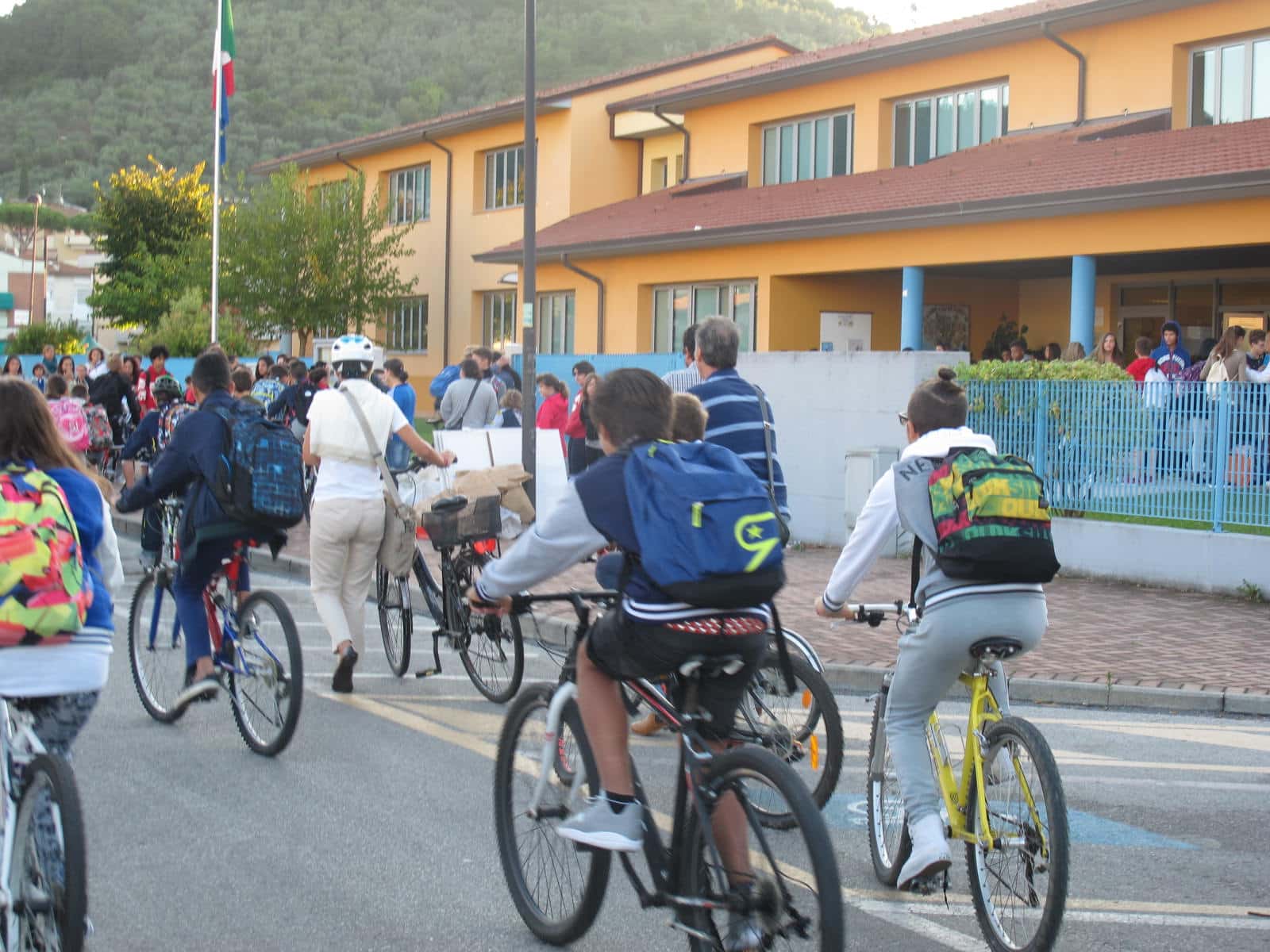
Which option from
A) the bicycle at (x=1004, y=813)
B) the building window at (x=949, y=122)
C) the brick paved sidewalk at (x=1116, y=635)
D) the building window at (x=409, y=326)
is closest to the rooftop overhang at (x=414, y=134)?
the building window at (x=409, y=326)

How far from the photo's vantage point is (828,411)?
1606 centimetres

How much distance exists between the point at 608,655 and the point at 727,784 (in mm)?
559

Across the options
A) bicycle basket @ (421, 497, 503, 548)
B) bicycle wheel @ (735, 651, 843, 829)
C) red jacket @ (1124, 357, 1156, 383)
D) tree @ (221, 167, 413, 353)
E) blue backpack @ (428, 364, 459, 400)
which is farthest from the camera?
tree @ (221, 167, 413, 353)

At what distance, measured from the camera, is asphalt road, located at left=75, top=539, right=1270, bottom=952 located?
4734mm


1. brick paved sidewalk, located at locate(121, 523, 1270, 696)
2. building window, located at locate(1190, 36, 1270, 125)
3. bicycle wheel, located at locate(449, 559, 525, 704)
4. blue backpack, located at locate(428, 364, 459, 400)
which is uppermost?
building window, located at locate(1190, 36, 1270, 125)

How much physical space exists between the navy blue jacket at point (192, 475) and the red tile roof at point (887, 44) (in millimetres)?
19490

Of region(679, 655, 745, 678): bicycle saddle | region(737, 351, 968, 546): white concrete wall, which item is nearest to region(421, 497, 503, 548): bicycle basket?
region(679, 655, 745, 678): bicycle saddle

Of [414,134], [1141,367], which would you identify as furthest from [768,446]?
[414,134]

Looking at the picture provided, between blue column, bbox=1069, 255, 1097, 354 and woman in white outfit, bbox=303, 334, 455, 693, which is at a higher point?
blue column, bbox=1069, 255, 1097, 354

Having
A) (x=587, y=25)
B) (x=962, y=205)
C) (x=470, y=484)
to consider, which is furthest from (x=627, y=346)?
(x=587, y=25)

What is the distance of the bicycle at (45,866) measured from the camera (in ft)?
12.2

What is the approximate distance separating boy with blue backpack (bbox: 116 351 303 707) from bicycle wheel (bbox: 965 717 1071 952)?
12.6 ft

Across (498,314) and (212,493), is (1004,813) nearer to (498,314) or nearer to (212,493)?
(212,493)

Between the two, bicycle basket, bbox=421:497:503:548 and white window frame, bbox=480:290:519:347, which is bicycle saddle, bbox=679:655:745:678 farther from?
white window frame, bbox=480:290:519:347
